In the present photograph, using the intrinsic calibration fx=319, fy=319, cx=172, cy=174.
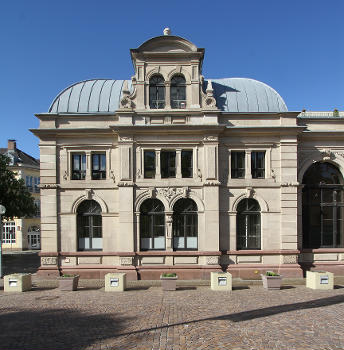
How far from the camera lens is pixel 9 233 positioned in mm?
42688

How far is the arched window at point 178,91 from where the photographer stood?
18.5 meters

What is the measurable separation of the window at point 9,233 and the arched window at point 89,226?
95.9ft

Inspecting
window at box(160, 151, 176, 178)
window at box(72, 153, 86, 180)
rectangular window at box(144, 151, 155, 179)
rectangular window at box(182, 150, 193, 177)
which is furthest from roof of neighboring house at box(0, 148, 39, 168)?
rectangular window at box(182, 150, 193, 177)

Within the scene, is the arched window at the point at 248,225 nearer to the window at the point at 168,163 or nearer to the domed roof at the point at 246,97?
the window at the point at 168,163

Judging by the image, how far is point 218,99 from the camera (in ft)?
63.7

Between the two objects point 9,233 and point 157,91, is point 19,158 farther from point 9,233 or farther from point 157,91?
point 157,91

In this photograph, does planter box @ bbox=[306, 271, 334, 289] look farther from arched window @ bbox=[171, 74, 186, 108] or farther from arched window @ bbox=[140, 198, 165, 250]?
arched window @ bbox=[171, 74, 186, 108]

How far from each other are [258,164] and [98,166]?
938 cm

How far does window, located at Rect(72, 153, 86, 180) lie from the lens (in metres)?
18.7

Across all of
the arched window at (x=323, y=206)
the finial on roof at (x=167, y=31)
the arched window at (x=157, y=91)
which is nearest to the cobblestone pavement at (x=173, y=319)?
the arched window at (x=323, y=206)

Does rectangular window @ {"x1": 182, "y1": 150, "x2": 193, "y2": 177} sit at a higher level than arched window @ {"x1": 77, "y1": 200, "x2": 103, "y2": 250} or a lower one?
higher

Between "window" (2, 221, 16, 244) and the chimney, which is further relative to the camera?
the chimney

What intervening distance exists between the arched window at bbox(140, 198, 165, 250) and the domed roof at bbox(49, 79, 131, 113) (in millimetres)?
6181

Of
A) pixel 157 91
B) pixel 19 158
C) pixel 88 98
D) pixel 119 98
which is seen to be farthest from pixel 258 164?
pixel 19 158
